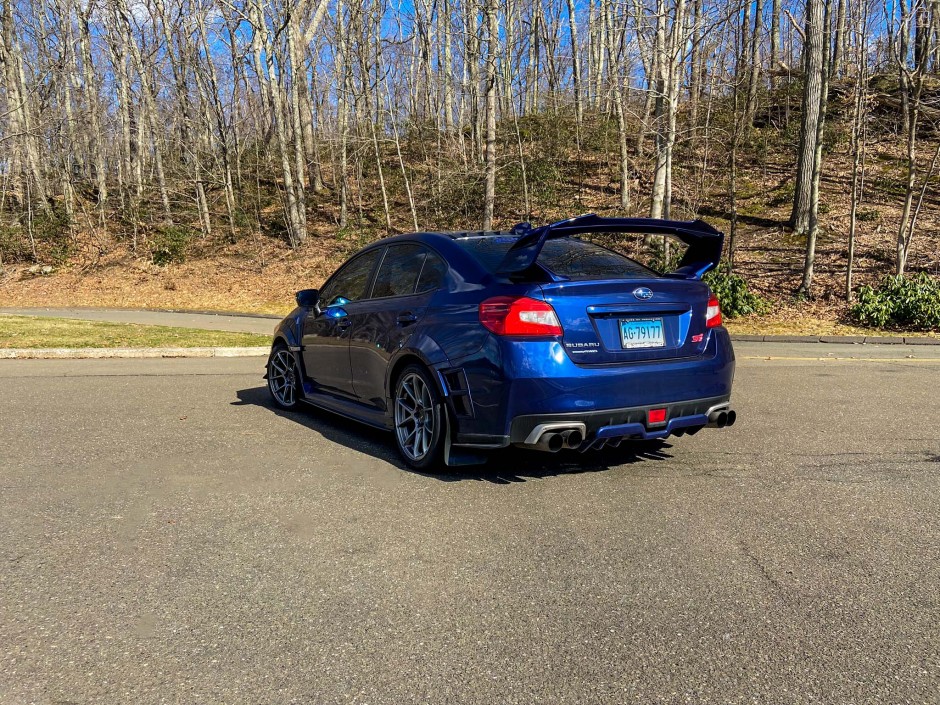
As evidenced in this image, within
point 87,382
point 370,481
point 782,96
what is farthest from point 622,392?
point 782,96

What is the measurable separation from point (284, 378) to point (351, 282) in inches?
59.1

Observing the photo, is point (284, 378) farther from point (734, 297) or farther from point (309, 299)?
point (734, 297)

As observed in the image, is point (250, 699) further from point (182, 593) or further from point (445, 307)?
point (445, 307)

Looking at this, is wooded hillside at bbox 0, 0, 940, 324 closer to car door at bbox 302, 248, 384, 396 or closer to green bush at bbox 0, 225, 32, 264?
green bush at bbox 0, 225, 32, 264

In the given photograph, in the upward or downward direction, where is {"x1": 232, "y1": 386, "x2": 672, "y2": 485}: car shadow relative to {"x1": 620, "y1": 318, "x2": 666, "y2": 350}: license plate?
downward

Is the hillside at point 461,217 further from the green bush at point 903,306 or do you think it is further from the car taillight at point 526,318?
the car taillight at point 526,318

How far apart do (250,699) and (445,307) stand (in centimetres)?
296

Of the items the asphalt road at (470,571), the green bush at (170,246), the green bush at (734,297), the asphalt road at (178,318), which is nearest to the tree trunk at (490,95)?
the asphalt road at (178,318)

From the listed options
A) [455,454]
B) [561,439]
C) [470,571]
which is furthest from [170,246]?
[470,571]

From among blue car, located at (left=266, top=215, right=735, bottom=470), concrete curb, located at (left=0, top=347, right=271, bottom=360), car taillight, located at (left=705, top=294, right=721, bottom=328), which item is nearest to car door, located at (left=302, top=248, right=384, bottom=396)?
blue car, located at (left=266, top=215, right=735, bottom=470)

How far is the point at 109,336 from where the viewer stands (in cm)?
1324

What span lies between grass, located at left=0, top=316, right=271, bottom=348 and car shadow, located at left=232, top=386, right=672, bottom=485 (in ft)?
22.3

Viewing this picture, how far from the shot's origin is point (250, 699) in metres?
2.46

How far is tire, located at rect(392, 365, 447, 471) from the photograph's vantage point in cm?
491
